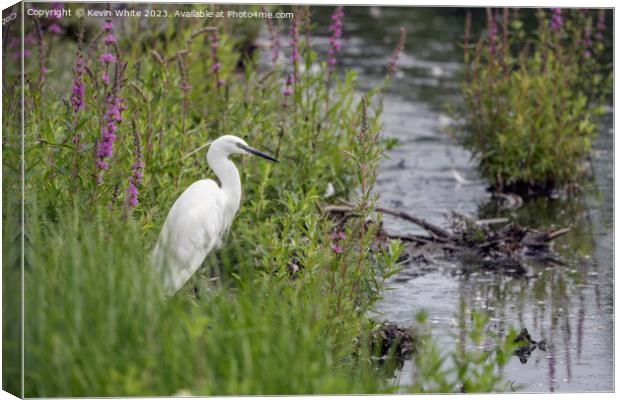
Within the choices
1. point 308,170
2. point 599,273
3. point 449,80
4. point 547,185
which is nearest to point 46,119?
point 308,170

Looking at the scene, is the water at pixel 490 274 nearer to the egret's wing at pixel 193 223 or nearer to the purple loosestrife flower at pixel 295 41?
the egret's wing at pixel 193 223

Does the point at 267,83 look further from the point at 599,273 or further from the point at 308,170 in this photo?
the point at 599,273

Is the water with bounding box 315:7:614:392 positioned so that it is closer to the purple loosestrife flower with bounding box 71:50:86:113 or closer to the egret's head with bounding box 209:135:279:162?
the egret's head with bounding box 209:135:279:162

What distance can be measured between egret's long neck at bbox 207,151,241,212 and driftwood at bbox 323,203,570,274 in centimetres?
137

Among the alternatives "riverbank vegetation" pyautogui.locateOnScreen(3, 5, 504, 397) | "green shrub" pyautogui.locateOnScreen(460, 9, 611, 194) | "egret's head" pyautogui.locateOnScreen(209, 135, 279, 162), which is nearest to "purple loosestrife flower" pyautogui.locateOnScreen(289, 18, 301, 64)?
"riverbank vegetation" pyautogui.locateOnScreen(3, 5, 504, 397)

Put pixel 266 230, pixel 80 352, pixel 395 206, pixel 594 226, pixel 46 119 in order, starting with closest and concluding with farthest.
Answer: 1. pixel 80 352
2. pixel 46 119
3. pixel 266 230
4. pixel 594 226
5. pixel 395 206

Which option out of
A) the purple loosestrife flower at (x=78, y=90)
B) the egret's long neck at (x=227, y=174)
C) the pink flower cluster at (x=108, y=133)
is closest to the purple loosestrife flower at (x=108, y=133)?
the pink flower cluster at (x=108, y=133)

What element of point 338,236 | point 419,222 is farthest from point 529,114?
point 338,236

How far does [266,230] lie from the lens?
6.05 meters

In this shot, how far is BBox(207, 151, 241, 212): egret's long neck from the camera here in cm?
556

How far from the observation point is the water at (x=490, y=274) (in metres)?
5.56

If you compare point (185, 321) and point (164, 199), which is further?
point (164, 199)

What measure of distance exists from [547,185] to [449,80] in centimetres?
359

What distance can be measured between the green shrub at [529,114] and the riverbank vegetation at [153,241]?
3.52 ft
